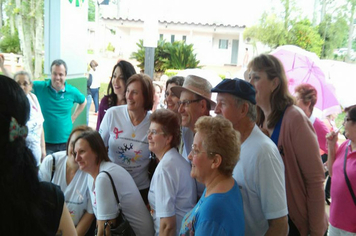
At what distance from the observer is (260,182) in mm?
1572

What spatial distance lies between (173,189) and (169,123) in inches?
20.1

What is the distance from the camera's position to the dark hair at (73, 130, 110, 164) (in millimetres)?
2453

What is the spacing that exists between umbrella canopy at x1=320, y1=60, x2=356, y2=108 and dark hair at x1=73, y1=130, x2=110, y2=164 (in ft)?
11.3

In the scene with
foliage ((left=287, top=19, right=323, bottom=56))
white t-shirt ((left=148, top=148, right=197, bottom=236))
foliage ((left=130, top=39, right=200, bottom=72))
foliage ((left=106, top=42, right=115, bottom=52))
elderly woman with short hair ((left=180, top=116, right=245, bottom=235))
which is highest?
foliage ((left=287, top=19, right=323, bottom=56))

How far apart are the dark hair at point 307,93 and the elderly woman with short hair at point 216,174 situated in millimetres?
2460

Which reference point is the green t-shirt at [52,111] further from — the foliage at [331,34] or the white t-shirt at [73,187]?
the foliage at [331,34]

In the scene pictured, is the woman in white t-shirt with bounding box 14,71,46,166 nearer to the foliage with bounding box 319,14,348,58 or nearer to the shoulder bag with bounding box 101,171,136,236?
the shoulder bag with bounding box 101,171,136,236

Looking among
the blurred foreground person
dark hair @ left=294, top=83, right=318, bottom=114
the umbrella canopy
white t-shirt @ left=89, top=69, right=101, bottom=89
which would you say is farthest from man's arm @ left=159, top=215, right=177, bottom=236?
white t-shirt @ left=89, top=69, right=101, bottom=89

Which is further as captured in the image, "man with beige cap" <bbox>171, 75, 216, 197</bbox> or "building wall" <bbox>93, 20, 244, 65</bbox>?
"building wall" <bbox>93, 20, 244, 65</bbox>

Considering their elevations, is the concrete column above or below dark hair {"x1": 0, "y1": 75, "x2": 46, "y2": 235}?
above

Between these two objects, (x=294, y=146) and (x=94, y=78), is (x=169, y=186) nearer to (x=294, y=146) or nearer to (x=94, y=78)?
(x=294, y=146)

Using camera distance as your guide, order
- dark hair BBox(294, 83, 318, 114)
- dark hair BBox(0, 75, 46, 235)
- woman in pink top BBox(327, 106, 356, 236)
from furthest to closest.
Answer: dark hair BBox(294, 83, 318, 114) < woman in pink top BBox(327, 106, 356, 236) < dark hair BBox(0, 75, 46, 235)

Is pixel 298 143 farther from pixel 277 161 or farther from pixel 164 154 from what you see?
pixel 164 154

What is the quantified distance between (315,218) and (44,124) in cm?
371
